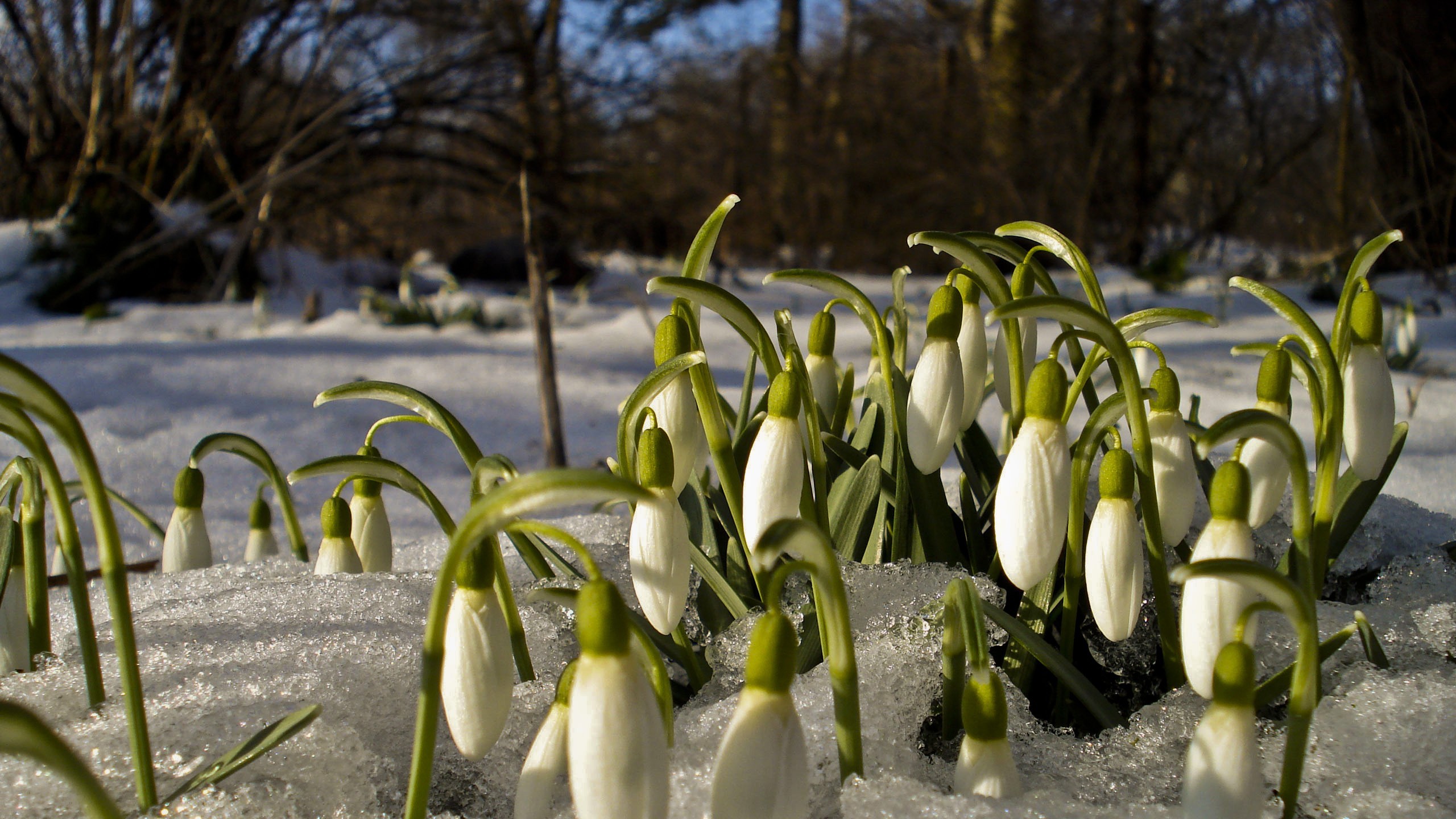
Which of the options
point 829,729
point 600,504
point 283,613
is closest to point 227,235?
point 600,504

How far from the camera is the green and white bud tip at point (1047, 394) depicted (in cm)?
47

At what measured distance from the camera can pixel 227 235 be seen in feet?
14.4

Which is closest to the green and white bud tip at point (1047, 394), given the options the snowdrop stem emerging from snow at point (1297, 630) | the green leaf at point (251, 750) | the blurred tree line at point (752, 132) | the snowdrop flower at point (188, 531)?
the snowdrop stem emerging from snow at point (1297, 630)

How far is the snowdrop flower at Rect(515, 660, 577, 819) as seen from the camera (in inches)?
16.8

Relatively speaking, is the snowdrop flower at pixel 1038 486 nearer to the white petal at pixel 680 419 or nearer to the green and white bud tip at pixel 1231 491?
the green and white bud tip at pixel 1231 491

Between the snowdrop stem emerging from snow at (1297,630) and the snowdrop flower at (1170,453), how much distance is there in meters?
0.12

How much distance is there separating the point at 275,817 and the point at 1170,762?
1.45ft

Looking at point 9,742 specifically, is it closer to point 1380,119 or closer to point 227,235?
point 1380,119

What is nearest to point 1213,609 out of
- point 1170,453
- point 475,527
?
point 1170,453

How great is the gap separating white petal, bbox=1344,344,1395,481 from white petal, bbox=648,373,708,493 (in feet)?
1.21

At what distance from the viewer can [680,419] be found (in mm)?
545

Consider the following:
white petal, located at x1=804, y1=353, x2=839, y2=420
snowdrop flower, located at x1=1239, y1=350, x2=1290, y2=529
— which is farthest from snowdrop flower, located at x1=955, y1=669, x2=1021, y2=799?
white petal, located at x1=804, y1=353, x2=839, y2=420

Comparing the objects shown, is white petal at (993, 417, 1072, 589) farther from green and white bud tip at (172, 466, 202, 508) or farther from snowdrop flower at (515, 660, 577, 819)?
green and white bud tip at (172, 466, 202, 508)

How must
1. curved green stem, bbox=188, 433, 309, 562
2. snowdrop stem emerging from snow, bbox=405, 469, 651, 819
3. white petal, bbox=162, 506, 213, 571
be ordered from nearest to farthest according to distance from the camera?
snowdrop stem emerging from snow, bbox=405, 469, 651, 819 < curved green stem, bbox=188, 433, 309, 562 < white petal, bbox=162, 506, 213, 571
